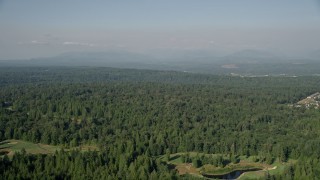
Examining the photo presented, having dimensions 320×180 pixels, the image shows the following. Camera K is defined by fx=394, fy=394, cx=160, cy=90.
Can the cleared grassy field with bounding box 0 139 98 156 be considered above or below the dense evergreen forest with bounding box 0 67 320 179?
below

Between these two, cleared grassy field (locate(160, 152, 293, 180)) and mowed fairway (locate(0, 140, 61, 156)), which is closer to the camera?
cleared grassy field (locate(160, 152, 293, 180))

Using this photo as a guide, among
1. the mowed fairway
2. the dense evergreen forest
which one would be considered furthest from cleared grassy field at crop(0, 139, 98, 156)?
the dense evergreen forest

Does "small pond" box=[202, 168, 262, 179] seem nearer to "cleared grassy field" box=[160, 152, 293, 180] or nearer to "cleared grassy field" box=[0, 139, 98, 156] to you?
"cleared grassy field" box=[160, 152, 293, 180]

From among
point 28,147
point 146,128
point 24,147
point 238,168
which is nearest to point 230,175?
point 238,168

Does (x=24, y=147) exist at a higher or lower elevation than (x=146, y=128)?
lower

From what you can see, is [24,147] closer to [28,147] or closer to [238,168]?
[28,147]

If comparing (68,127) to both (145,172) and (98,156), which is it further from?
(145,172)

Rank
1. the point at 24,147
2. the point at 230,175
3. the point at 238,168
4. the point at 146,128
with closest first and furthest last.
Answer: the point at 230,175 → the point at 238,168 → the point at 24,147 → the point at 146,128

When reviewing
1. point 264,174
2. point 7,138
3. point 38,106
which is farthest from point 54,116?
point 264,174
